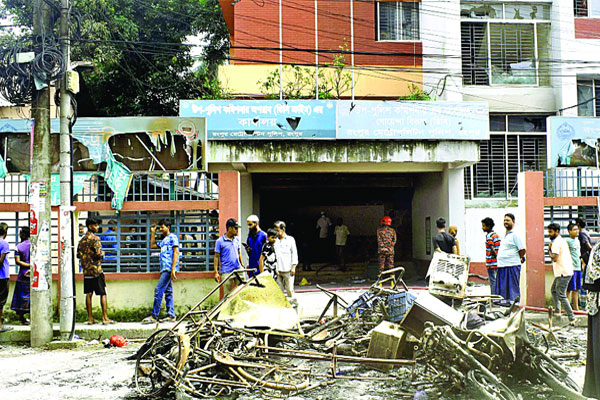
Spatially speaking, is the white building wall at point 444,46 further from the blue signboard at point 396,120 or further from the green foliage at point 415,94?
the blue signboard at point 396,120

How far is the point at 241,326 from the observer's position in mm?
7438

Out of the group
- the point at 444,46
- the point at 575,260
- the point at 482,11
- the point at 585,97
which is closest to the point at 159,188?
the point at 575,260

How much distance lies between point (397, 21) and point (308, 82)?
422cm

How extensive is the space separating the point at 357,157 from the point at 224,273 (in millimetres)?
6271

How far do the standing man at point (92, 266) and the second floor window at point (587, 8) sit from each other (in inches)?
641

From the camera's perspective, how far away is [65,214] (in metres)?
9.59

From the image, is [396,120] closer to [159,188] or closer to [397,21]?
[397,21]

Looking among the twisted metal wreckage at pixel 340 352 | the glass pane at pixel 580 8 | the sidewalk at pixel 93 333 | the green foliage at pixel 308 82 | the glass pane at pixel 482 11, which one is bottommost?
the sidewalk at pixel 93 333

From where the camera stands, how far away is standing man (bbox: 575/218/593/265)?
11.2 metres

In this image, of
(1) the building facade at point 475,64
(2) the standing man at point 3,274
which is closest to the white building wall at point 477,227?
(1) the building facade at point 475,64

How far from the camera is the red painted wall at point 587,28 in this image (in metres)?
18.6

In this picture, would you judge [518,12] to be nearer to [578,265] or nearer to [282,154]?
[282,154]

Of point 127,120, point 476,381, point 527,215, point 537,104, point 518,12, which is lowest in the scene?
point 476,381

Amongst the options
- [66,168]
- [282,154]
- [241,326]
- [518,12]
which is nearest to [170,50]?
[282,154]
